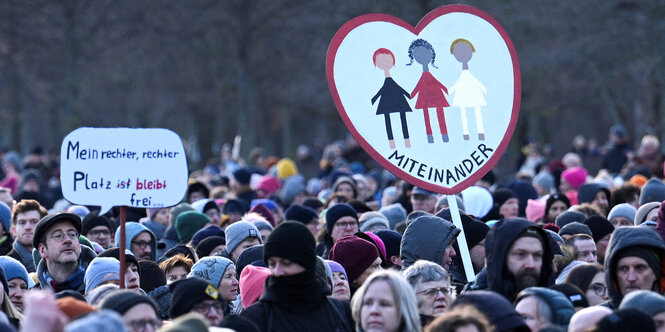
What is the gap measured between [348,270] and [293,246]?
1.76 metres

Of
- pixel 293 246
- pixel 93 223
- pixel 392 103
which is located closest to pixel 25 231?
pixel 93 223

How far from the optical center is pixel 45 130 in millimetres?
67312

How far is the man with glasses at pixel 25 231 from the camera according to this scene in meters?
10.0

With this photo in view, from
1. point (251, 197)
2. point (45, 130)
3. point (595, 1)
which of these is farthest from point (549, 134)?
point (251, 197)

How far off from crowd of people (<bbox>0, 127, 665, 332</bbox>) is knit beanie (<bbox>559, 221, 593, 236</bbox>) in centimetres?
1

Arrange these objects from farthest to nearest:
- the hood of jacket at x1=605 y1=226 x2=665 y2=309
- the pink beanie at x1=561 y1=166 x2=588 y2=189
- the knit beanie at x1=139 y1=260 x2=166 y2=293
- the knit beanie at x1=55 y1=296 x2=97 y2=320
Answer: the pink beanie at x1=561 y1=166 x2=588 y2=189
the knit beanie at x1=139 y1=260 x2=166 y2=293
the hood of jacket at x1=605 y1=226 x2=665 y2=309
the knit beanie at x1=55 y1=296 x2=97 y2=320

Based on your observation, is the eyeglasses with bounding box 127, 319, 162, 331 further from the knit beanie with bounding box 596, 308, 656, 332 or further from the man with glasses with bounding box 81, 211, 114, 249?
the man with glasses with bounding box 81, 211, 114, 249

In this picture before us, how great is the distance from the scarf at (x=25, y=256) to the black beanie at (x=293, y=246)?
412 centimetres

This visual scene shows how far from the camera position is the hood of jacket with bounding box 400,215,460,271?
8.02 meters

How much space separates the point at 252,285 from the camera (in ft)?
23.7

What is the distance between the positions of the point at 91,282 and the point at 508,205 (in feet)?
18.7

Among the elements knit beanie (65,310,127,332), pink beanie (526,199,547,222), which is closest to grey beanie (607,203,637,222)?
pink beanie (526,199,547,222)

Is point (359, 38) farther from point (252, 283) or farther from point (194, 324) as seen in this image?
point (194, 324)

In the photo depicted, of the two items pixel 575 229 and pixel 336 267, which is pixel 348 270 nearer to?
pixel 336 267
